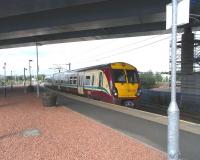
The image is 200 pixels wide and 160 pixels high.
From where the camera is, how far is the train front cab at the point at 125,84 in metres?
24.2

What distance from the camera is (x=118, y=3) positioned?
27156mm

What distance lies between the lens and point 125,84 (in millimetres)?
24594

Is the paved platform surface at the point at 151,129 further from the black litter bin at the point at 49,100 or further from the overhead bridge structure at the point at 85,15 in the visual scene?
the overhead bridge structure at the point at 85,15

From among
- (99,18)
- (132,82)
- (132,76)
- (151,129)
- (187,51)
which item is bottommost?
(151,129)

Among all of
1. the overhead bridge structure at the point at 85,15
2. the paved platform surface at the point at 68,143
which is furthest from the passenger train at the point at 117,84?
the paved platform surface at the point at 68,143

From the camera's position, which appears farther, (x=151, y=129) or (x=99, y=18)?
(x=99, y=18)

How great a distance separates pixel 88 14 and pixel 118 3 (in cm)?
319

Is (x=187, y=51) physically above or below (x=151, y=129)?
above

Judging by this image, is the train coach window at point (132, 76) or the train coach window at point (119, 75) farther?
the train coach window at point (132, 76)

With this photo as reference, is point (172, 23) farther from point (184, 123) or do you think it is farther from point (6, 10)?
point (6, 10)

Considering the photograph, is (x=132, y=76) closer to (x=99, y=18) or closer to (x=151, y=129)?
(x=99, y=18)

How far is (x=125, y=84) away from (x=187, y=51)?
43.6 ft

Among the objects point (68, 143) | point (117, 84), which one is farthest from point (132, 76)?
point (68, 143)

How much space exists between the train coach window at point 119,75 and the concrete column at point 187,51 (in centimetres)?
1279
